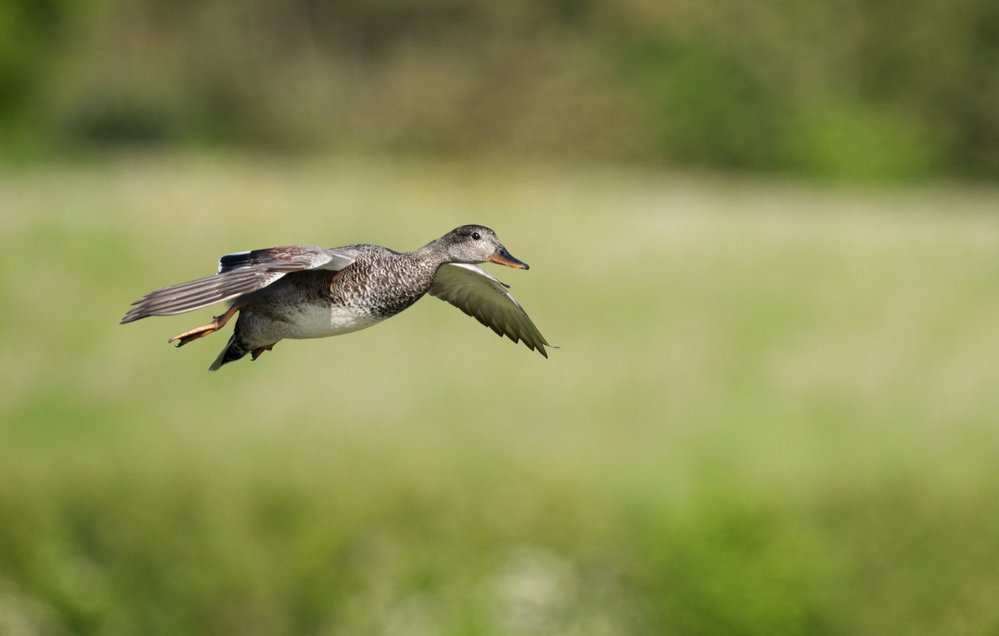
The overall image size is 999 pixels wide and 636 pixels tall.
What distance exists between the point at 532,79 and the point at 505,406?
1643 cm

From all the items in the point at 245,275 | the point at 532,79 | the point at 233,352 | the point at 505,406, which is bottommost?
the point at 505,406

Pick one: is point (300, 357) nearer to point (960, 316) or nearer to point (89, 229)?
point (89, 229)

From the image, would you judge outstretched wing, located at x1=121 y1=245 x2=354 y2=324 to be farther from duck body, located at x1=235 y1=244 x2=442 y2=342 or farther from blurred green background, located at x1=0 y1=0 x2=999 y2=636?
blurred green background, located at x1=0 y1=0 x2=999 y2=636

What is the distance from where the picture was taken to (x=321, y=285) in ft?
10.8

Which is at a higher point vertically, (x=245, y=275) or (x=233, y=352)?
(x=245, y=275)

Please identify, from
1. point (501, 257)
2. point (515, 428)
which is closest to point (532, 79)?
point (515, 428)

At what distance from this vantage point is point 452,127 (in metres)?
29.4

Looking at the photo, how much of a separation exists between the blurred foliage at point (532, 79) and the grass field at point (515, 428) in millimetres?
7810

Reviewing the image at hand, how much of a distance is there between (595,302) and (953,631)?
22.8 feet

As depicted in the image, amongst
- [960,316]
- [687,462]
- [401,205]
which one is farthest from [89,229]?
[960,316]

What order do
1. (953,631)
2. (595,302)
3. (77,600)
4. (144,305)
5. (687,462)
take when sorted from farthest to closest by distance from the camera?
1. (595,302)
2. (687,462)
3. (953,631)
4. (77,600)
5. (144,305)

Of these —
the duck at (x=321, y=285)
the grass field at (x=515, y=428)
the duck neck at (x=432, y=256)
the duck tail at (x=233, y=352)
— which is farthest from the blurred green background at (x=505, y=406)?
the duck neck at (x=432, y=256)

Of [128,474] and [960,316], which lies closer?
[128,474]

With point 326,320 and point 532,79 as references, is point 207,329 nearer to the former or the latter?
point 326,320
